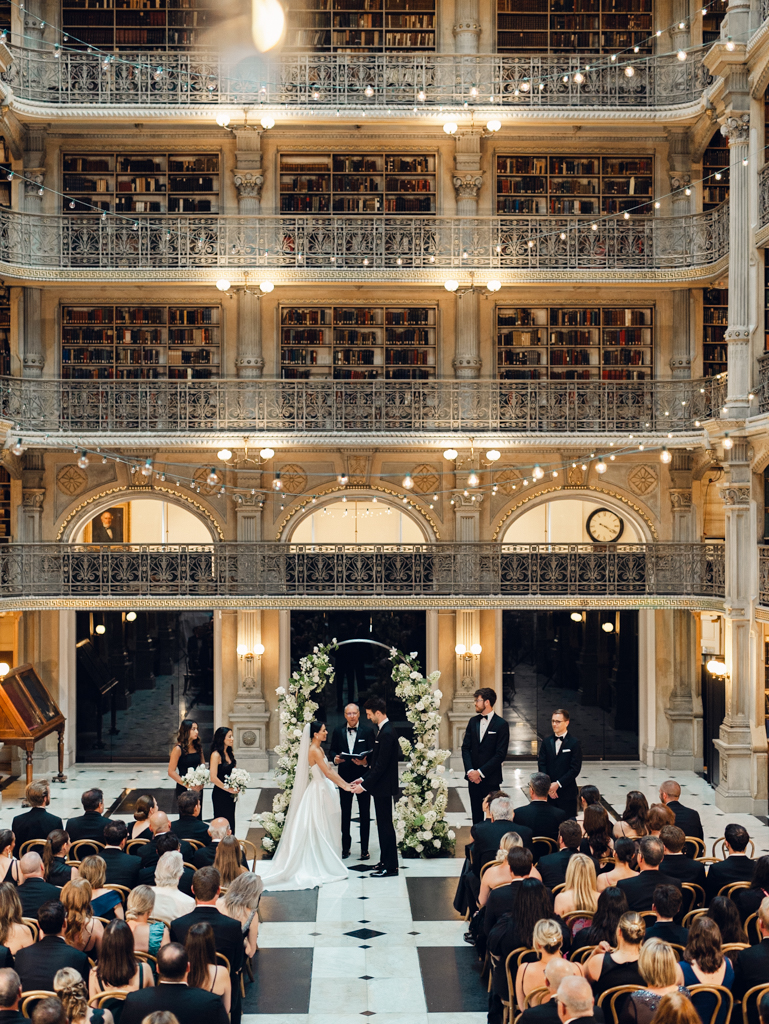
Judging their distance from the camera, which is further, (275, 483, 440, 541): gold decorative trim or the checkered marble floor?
(275, 483, 440, 541): gold decorative trim

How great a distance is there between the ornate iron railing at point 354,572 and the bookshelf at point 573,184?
5.03 m

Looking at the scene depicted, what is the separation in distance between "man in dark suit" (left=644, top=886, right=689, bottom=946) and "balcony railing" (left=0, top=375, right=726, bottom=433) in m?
9.26

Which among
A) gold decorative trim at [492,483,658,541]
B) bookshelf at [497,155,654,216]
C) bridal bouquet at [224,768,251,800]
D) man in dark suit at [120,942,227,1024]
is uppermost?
bookshelf at [497,155,654,216]

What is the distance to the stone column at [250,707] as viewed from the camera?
14523mm

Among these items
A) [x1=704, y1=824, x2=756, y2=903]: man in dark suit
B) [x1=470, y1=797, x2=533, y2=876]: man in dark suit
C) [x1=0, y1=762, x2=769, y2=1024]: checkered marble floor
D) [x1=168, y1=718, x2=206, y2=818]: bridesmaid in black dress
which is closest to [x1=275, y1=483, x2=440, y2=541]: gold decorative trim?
[x1=0, y1=762, x2=769, y2=1024]: checkered marble floor

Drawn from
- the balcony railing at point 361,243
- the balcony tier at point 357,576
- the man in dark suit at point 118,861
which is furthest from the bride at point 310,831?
the balcony railing at point 361,243

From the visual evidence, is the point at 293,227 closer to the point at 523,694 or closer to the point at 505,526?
the point at 505,526

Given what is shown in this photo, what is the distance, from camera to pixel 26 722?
1269 cm

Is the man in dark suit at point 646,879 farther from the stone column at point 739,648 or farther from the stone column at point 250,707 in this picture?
the stone column at point 250,707

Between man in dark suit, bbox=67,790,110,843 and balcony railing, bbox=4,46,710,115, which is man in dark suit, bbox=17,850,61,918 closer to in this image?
man in dark suit, bbox=67,790,110,843

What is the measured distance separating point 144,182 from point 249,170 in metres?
1.61

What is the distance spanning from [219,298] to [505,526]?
5.37 meters

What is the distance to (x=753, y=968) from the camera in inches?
202

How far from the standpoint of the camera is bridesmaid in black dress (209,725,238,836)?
9.67m
